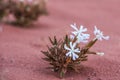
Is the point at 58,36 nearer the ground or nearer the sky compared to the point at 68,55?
nearer the sky

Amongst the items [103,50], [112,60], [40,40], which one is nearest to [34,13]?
[40,40]

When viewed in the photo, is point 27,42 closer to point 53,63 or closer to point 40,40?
point 40,40

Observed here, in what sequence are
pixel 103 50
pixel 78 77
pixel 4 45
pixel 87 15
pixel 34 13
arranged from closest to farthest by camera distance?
1. pixel 78 77
2. pixel 103 50
3. pixel 4 45
4. pixel 34 13
5. pixel 87 15

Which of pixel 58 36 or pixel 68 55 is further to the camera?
pixel 58 36

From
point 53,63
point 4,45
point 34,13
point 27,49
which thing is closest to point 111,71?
point 53,63

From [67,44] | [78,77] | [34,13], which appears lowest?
[78,77]

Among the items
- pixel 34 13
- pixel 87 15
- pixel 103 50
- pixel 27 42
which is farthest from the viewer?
pixel 87 15

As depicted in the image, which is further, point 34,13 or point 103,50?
point 34,13

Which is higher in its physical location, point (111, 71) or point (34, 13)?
point (34, 13)
